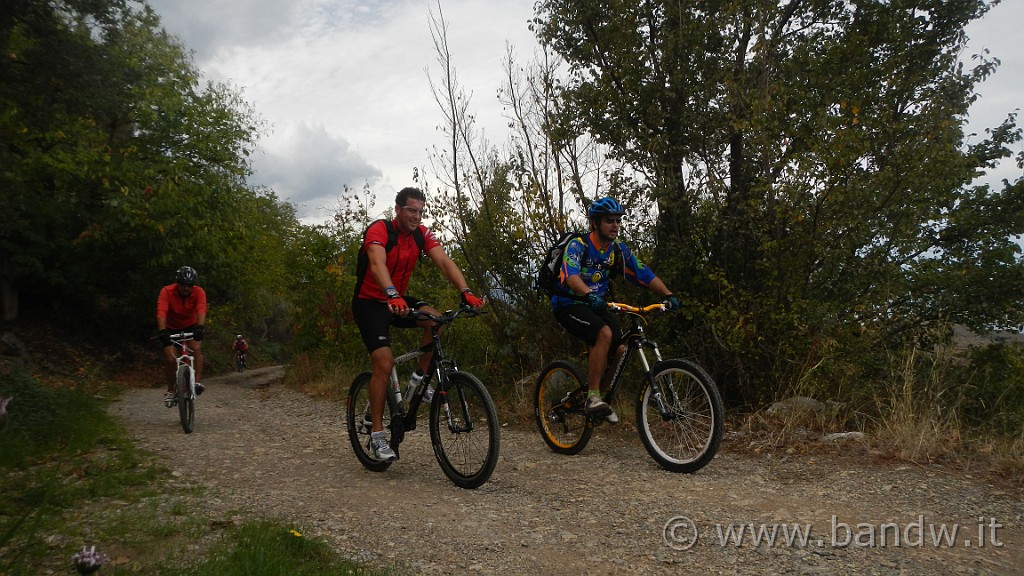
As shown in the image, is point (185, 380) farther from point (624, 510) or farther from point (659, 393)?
point (624, 510)

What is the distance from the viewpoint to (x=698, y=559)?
11.1 ft

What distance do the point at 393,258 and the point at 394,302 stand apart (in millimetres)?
656

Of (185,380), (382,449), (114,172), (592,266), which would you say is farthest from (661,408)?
(114,172)

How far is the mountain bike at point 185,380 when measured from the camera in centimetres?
794

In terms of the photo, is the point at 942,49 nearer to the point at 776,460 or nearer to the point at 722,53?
the point at 722,53

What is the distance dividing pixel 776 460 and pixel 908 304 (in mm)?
3429

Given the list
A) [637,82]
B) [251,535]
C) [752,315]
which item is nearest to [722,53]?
[637,82]

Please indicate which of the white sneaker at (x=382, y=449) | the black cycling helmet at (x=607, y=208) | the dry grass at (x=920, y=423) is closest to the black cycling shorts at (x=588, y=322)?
the black cycling helmet at (x=607, y=208)

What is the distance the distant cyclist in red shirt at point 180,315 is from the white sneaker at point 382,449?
427cm

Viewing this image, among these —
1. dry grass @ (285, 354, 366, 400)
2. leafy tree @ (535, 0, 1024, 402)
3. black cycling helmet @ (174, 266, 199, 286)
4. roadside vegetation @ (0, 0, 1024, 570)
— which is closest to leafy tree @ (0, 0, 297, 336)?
roadside vegetation @ (0, 0, 1024, 570)

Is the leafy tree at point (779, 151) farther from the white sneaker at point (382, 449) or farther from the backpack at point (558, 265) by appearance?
the white sneaker at point (382, 449)

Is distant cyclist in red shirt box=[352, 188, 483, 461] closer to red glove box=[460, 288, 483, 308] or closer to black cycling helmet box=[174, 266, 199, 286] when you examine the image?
red glove box=[460, 288, 483, 308]

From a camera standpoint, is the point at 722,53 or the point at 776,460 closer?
the point at 776,460

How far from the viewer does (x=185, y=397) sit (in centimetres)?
799
